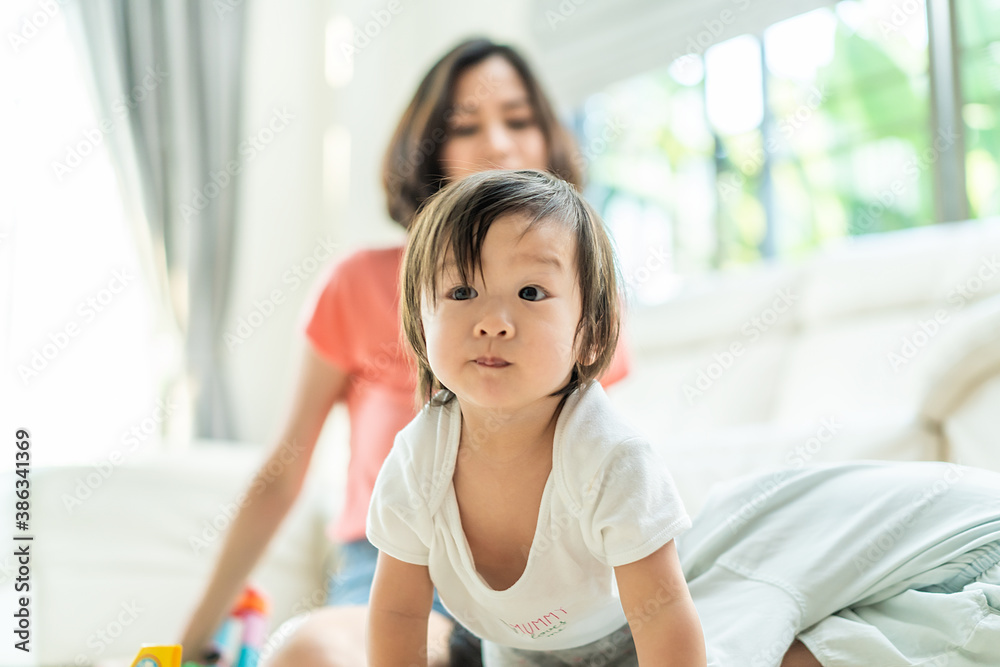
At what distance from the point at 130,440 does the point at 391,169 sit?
1.57 meters

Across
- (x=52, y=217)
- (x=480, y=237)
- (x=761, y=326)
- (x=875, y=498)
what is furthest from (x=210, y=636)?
(x=52, y=217)

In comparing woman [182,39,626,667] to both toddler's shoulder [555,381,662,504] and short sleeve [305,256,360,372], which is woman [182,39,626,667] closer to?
short sleeve [305,256,360,372]

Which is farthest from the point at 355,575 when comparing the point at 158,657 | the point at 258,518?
the point at 158,657

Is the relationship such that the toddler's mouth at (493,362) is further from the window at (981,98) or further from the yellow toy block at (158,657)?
the window at (981,98)

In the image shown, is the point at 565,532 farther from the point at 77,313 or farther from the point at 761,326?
the point at 77,313

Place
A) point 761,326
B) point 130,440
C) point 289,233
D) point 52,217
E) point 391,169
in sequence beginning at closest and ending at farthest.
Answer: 1. point 391,169
2. point 761,326
3. point 52,217
4. point 130,440
5. point 289,233

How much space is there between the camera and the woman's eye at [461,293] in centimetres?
63

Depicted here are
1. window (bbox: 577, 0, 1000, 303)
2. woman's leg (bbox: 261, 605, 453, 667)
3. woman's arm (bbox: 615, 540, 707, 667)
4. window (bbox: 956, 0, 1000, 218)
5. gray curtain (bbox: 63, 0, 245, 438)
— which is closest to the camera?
woman's arm (bbox: 615, 540, 707, 667)

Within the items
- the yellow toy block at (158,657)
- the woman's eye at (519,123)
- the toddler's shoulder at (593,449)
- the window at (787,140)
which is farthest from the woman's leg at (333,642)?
the window at (787,140)

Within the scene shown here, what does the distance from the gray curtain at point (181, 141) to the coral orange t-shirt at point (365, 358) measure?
1586mm

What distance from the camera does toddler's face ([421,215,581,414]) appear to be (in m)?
0.61

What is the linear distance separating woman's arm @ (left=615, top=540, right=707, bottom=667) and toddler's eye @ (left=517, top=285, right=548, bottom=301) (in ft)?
0.72

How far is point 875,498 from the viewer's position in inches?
29.1

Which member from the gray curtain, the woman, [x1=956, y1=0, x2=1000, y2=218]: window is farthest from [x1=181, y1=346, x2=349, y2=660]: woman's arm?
[x1=956, y1=0, x2=1000, y2=218]: window
